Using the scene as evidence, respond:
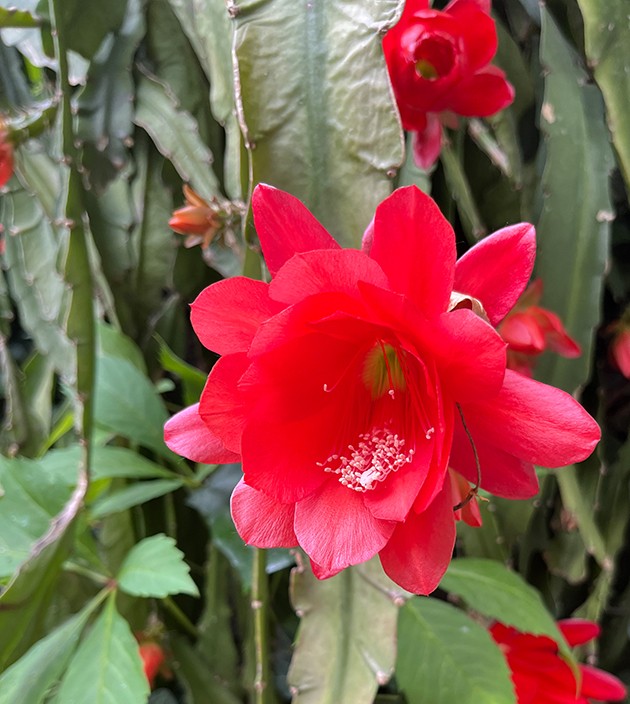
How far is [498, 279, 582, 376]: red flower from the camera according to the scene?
51cm

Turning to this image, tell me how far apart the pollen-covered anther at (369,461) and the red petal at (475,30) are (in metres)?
0.31

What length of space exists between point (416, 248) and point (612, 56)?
31 cm

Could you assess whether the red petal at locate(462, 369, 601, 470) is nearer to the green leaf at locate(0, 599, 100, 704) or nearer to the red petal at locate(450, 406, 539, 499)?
the red petal at locate(450, 406, 539, 499)

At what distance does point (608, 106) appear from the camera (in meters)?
0.48

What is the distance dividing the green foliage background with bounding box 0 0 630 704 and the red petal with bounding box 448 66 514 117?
0.07m

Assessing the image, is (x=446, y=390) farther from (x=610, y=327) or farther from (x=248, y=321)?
(x=610, y=327)

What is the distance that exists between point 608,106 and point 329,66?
9.4 inches

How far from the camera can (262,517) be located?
1.08 ft

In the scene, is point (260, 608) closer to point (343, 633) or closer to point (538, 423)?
point (343, 633)

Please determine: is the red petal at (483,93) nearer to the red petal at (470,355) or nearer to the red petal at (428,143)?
the red petal at (428,143)

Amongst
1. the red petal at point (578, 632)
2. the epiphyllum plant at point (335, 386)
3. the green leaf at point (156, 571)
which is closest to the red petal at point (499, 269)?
the epiphyllum plant at point (335, 386)

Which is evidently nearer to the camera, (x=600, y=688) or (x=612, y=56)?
(x=612, y=56)

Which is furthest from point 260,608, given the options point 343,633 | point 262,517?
point 262,517

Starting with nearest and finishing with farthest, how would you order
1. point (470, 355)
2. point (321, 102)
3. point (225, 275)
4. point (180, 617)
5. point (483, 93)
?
point (470, 355) → point (321, 102) → point (483, 93) → point (225, 275) → point (180, 617)
